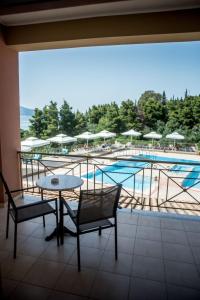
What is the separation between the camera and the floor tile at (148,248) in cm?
218

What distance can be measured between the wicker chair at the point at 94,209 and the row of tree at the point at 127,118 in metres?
14.6

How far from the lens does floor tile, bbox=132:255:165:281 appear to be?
6.08 feet

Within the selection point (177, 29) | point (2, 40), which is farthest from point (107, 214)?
point (2, 40)

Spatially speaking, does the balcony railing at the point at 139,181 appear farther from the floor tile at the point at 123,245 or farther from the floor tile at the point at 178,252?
the floor tile at the point at 178,252

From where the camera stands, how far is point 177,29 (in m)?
2.65

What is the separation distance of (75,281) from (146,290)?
24.1 inches

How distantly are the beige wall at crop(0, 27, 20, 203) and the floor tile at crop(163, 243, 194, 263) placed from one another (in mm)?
2635

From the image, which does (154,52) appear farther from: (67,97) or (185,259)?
(185,259)

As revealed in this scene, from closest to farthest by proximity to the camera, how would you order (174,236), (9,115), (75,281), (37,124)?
1. (75,281)
2. (174,236)
3. (9,115)
4. (37,124)

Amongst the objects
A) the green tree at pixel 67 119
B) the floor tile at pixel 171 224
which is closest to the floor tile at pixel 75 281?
the floor tile at pixel 171 224

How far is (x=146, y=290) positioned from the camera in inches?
66.4

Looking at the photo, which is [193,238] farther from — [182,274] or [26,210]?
[26,210]

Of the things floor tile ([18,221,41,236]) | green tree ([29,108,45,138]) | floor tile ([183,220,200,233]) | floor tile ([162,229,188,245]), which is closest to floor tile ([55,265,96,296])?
floor tile ([18,221,41,236])

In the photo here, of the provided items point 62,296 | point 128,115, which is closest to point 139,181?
point 62,296
